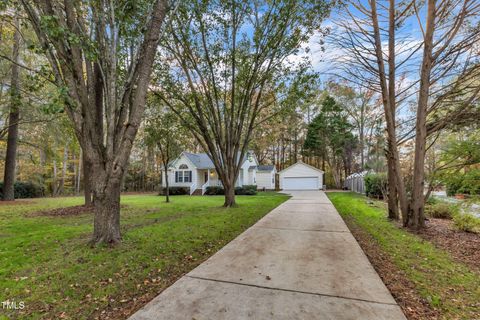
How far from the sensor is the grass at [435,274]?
2568 millimetres

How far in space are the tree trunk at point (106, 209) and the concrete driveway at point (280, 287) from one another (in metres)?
2.10

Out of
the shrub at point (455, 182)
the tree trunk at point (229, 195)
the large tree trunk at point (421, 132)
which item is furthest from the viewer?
the tree trunk at point (229, 195)

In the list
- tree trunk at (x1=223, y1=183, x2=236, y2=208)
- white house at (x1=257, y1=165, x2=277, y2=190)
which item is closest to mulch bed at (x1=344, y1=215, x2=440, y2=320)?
tree trunk at (x1=223, y1=183, x2=236, y2=208)

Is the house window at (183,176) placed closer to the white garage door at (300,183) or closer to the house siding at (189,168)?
the house siding at (189,168)

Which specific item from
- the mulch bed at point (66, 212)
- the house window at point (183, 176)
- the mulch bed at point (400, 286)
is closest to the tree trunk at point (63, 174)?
the house window at point (183, 176)

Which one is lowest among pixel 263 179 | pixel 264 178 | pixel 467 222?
pixel 467 222

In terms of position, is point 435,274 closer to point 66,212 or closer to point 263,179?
point 66,212

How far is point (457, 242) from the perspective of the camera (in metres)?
5.13

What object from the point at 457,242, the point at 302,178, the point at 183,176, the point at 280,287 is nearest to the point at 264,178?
the point at 302,178

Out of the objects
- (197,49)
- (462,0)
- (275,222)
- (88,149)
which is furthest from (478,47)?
(88,149)

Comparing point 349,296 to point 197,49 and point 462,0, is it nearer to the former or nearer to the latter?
point 462,0

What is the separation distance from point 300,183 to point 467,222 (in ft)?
69.3

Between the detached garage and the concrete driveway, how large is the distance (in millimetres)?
22977

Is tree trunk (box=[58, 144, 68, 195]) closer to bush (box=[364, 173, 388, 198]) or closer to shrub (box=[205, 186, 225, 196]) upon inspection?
shrub (box=[205, 186, 225, 196])
